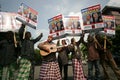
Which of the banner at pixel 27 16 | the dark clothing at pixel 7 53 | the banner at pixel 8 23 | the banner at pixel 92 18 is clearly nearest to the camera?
the dark clothing at pixel 7 53

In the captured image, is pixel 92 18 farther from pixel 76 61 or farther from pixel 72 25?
pixel 76 61

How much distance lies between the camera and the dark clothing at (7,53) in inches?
282

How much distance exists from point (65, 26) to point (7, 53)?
10.1ft

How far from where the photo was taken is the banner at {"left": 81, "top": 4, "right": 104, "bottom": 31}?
8.71 metres

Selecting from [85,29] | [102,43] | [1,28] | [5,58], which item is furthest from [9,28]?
[102,43]

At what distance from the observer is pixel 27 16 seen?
8.29 metres

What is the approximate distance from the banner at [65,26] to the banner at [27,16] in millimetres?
1153

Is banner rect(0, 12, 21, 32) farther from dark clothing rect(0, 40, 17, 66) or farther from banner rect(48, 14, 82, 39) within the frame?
dark clothing rect(0, 40, 17, 66)

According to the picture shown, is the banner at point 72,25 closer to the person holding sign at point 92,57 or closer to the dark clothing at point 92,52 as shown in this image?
the person holding sign at point 92,57

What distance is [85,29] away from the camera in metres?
8.98

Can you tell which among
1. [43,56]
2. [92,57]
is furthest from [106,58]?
[43,56]

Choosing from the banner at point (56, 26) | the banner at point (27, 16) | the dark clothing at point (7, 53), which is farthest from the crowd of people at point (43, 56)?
the banner at point (56, 26)

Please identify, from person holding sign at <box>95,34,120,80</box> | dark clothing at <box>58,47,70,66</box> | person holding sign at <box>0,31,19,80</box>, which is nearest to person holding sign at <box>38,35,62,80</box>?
person holding sign at <box>0,31,19,80</box>

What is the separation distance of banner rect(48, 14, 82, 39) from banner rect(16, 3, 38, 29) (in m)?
1.15
